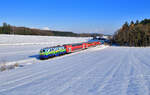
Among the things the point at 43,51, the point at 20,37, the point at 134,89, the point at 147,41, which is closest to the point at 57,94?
the point at 134,89

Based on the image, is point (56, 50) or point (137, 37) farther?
point (137, 37)

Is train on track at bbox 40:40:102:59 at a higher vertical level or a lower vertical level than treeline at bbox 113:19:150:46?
lower

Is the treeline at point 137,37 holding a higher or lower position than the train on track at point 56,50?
higher

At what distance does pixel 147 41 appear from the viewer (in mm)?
51156

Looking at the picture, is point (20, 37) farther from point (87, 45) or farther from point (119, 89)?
point (119, 89)

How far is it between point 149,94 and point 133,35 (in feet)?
172

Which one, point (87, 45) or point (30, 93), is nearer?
point (30, 93)

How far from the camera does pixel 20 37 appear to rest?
4181cm

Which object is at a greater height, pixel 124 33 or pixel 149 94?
pixel 124 33

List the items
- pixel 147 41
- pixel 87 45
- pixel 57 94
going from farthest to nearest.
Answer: pixel 147 41, pixel 87 45, pixel 57 94

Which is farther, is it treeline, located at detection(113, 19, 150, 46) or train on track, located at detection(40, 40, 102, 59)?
treeline, located at detection(113, 19, 150, 46)

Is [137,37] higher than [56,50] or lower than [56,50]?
higher

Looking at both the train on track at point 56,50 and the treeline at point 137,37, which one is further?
the treeline at point 137,37

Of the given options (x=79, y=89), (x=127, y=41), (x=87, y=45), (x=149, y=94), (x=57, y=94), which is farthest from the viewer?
(x=127, y=41)
